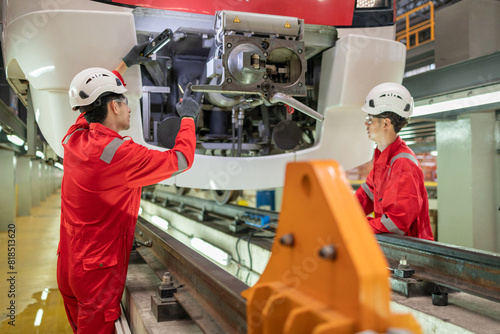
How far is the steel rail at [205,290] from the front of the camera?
52.8 inches

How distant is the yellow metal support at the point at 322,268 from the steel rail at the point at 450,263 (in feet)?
4.29

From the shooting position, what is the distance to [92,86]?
6.63 feet

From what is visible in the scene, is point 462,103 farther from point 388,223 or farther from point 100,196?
point 100,196

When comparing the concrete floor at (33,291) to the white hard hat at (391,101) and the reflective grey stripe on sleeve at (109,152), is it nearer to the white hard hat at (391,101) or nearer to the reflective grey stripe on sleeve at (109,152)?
the reflective grey stripe on sleeve at (109,152)

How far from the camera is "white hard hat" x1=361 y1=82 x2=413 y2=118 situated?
100 inches

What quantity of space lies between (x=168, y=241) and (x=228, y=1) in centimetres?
154

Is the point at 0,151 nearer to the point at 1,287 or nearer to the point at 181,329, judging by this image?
the point at 1,287

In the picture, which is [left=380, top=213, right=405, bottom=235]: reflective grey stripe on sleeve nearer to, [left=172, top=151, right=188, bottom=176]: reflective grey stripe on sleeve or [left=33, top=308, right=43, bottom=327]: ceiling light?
[left=172, top=151, right=188, bottom=176]: reflective grey stripe on sleeve

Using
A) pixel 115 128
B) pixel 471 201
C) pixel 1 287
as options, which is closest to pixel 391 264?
pixel 115 128

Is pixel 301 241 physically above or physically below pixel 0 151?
below

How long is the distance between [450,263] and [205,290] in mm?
1229

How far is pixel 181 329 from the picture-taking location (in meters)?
1.65

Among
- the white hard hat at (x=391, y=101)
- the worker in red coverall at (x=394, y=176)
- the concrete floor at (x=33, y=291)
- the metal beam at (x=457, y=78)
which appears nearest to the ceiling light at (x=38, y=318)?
the concrete floor at (x=33, y=291)

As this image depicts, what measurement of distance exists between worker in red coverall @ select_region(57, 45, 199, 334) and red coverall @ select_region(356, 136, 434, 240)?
112 cm
